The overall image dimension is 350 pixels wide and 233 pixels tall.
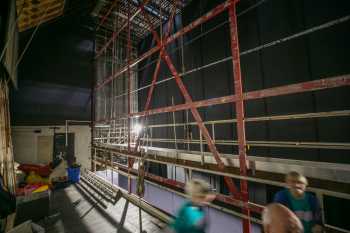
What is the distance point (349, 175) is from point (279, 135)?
156 inches

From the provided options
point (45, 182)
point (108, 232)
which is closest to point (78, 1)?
point (45, 182)

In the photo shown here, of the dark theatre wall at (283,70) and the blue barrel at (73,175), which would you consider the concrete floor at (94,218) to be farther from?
the dark theatre wall at (283,70)

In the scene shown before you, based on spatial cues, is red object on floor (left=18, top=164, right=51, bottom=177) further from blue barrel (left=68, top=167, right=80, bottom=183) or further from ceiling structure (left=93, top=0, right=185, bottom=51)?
ceiling structure (left=93, top=0, right=185, bottom=51)

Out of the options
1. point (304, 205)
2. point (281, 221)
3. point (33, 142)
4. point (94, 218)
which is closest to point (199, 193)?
point (281, 221)

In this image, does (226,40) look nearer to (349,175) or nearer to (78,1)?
(349,175)

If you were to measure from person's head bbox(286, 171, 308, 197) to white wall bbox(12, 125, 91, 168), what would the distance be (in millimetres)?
12142

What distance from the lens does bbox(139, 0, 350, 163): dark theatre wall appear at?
4828mm

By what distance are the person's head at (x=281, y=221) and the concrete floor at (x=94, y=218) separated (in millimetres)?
3901

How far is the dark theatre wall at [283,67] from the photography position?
15.8 feet

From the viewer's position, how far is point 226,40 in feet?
24.8

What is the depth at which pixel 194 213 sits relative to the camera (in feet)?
7.23

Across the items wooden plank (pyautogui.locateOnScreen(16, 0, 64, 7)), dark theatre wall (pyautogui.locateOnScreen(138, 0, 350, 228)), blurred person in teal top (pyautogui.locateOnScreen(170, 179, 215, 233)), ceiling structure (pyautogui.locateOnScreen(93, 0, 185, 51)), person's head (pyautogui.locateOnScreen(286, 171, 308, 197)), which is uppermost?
ceiling structure (pyautogui.locateOnScreen(93, 0, 185, 51))

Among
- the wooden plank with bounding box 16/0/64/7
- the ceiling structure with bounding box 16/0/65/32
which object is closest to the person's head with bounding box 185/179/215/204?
the ceiling structure with bounding box 16/0/65/32

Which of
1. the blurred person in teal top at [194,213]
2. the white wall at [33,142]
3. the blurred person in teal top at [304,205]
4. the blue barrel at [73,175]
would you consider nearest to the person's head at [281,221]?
the blurred person in teal top at [194,213]
